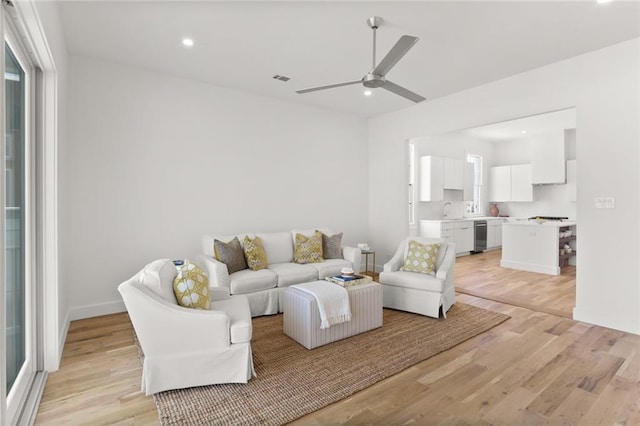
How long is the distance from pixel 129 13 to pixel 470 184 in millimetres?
8001

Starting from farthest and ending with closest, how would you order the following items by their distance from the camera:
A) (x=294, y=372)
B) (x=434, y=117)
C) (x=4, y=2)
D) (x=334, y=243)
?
(x=434, y=117) < (x=334, y=243) < (x=294, y=372) < (x=4, y=2)

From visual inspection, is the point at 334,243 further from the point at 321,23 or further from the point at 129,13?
the point at 129,13

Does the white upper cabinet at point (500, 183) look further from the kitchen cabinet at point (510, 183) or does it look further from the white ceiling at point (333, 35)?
the white ceiling at point (333, 35)

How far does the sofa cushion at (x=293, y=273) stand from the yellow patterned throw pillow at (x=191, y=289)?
151 centimetres

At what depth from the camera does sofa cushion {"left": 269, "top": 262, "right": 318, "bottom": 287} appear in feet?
13.5

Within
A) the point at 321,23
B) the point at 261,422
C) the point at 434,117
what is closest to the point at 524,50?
the point at 434,117

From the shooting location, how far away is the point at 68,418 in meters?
2.07

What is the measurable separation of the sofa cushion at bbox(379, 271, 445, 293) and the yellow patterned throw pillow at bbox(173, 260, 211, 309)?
2.30m

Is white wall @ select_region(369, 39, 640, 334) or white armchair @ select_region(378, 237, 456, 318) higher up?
white wall @ select_region(369, 39, 640, 334)

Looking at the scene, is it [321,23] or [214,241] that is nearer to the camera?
[321,23]

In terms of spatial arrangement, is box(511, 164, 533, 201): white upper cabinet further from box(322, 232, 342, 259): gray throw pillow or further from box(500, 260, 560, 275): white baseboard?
box(322, 232, 342, 259): gray throw pillow

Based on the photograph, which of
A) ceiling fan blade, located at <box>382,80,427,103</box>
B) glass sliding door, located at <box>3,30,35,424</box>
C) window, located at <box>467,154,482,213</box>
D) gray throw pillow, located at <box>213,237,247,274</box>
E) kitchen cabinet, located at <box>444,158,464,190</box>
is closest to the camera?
glass sliding door, located at <box>3,30,35,424</box>

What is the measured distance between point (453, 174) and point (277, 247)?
5.26 meters

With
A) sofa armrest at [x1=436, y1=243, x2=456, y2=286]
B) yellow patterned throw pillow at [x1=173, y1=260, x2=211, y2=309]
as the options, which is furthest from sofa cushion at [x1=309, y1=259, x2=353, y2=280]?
yellow patterned throw pillow at [x1=173, y1=260, x2=211, y2=309]
